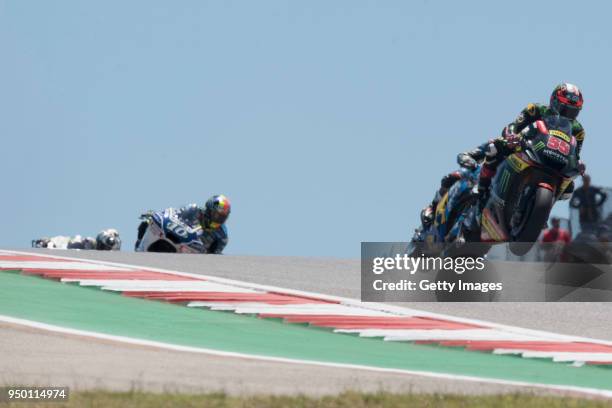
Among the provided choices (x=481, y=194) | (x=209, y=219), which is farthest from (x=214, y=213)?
(x=481, y=194)

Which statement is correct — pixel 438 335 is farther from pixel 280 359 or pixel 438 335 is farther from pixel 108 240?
pixel 108 240

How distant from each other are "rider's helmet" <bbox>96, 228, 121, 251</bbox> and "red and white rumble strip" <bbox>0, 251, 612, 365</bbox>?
15927 mm

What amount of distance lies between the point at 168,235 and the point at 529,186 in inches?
406

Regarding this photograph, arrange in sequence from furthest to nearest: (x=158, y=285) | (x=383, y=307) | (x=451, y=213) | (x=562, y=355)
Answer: (x=451, y=213) < (x=158, y=285) < (x=383, y=307) < (x=562, y=355)

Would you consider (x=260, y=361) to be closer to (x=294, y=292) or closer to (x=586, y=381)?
(x=586, y=381)

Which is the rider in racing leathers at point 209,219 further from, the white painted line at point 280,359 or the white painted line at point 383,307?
the white painted line at point 280,359

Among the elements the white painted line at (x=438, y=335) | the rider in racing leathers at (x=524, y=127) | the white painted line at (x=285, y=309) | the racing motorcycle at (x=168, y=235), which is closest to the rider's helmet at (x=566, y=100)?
the rider in racing leathers at (x=524, y=127)

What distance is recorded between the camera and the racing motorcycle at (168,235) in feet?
81.9

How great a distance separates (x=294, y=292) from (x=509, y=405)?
5226mm

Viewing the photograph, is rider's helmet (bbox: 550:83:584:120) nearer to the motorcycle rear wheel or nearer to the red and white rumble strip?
the motorcycle rear wheel

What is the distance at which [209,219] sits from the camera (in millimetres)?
25359

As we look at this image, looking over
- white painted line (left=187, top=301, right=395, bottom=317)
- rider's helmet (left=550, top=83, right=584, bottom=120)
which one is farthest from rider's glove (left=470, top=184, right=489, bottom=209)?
white painted line (left=187, top=301, right=395, bottom=317)

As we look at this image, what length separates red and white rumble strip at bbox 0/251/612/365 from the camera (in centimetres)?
1049

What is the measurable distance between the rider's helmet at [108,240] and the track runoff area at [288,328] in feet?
54.5
